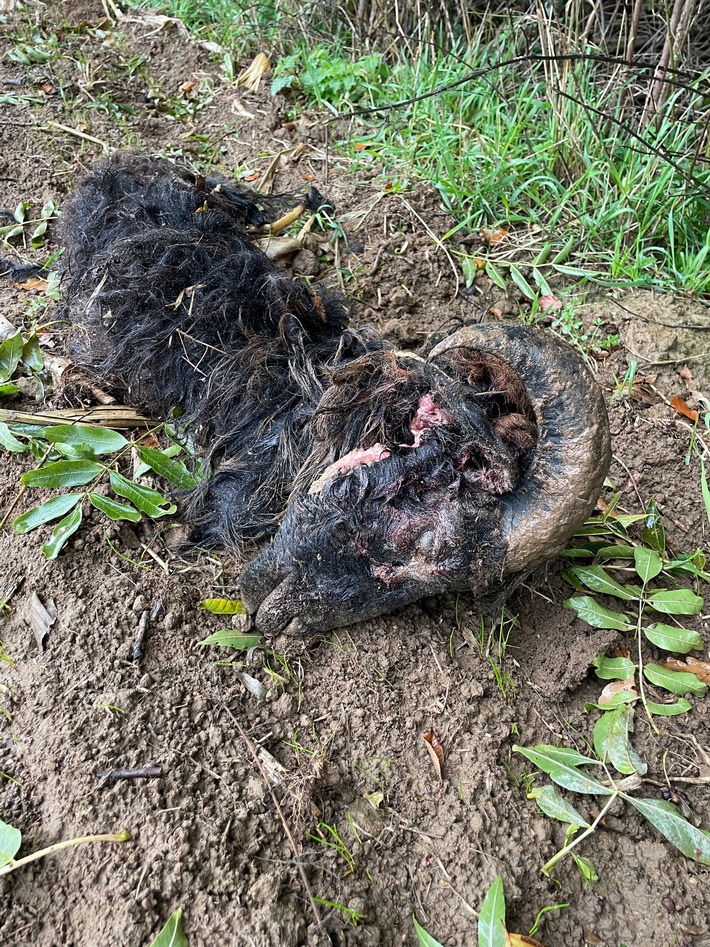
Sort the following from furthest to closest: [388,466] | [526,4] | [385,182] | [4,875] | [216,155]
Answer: [526,4] → [216,155] → [385,182] → [388,466] → [4,875]

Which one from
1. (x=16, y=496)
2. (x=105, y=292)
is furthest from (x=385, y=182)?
(x=16, y=496)

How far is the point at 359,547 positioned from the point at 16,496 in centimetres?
124

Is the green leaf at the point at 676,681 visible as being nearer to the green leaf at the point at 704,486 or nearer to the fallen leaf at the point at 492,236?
the green leaf at the point at 704,486

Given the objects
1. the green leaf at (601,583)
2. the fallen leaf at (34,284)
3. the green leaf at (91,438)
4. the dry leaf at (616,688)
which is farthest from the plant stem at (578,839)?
the fallen leaf at (34,284)

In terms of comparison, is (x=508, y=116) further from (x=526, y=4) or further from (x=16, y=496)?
(x=16, y=496)

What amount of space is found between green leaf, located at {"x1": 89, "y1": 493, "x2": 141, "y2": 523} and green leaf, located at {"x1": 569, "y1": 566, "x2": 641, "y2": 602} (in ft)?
Answer: 4.58

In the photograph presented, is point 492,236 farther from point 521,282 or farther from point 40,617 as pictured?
point 40,617

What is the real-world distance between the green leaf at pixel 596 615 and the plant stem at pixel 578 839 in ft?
1.58

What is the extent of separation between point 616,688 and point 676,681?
17cm

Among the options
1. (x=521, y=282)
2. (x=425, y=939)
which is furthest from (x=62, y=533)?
(x=521, y=282)

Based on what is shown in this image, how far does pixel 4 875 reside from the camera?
1424 mm

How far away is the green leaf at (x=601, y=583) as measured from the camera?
81.4 inches

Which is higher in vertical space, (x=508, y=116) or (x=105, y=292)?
(x=508, y=116)

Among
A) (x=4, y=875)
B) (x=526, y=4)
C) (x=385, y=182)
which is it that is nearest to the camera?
(x=4, y=875)
